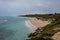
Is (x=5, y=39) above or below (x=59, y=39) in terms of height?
below

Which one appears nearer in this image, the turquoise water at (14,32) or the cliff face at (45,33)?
the cliff face at (45,33)

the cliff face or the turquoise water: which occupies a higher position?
the cliff face

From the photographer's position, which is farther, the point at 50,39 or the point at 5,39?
the point at 5,39

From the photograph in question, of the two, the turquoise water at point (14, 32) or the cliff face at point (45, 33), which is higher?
the cliff face at point (45, 33)

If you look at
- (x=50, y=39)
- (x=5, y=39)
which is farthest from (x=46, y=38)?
(x=5, y=39)

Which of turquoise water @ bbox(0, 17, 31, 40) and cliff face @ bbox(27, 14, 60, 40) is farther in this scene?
turquoise water @ bbox(0, 17, 31, 40)

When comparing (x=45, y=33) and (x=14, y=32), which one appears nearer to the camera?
(x=45, y=33)

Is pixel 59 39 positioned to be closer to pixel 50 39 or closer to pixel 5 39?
pixel 50 39

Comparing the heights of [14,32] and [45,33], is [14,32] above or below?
below

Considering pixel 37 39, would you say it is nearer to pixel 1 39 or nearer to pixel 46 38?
pixel 46 38
